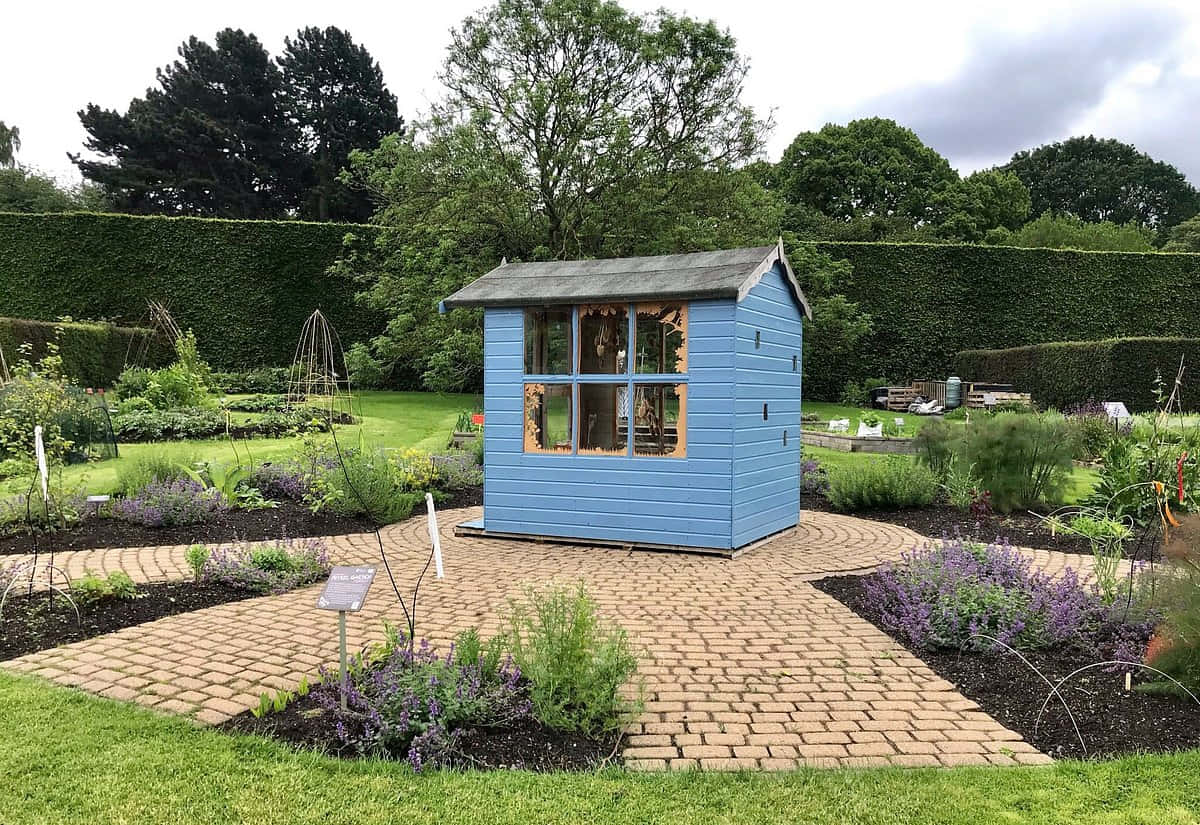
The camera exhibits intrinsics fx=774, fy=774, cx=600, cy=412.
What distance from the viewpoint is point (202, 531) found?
7.22 metres

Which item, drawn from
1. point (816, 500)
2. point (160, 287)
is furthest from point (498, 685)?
point (160, 287)

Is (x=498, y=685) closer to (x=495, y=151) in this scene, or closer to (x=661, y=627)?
(x=661, y=627)

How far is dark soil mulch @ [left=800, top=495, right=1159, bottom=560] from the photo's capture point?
702cm

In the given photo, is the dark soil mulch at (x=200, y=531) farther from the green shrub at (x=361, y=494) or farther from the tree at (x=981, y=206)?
the tree at (x=981, y=206)

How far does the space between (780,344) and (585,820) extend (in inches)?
218

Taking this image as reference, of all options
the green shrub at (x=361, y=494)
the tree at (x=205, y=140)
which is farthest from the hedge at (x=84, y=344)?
the tree at (x=205, y=140)

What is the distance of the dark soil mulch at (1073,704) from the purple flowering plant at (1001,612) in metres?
0.09

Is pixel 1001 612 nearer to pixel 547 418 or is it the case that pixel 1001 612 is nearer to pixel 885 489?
pixel 547 418

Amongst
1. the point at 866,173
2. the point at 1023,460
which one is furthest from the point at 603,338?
the point at 866,173

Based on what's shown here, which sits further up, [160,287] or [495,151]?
[495,151]

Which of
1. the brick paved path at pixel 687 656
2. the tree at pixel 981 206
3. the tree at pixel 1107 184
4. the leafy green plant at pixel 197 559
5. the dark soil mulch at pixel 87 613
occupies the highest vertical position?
the tree at pixel 1107 184

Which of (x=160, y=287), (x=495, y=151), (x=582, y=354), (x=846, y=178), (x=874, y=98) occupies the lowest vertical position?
(x=582, y=354)

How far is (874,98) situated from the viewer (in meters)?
34.0

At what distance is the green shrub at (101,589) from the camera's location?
4820mm
